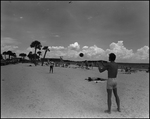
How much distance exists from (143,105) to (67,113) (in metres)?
3.41

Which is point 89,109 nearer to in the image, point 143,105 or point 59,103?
point 59,103

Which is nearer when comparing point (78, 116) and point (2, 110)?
point (78, 116)

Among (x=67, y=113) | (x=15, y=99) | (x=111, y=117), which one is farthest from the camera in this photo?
(x=15, y=99)

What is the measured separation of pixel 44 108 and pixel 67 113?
1.02 m

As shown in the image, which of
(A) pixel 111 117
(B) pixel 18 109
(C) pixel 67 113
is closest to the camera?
(A) pixel 111 117

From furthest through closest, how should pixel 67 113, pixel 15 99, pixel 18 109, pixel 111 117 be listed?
pixel 15 99, pixel 18 109, pixel 67 113, pixel 111 117

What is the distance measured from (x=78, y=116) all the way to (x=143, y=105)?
3.11 metres

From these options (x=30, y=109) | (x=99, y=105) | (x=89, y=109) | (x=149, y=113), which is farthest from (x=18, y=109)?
(x=149, y=113)

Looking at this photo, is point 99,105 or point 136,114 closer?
point 136,114

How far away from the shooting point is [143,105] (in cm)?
531

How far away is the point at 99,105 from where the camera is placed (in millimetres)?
5188

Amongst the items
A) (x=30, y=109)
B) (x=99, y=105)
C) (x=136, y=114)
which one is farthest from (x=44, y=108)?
(x=136, y=114)

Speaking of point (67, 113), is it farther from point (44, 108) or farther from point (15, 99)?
point (15, 99)

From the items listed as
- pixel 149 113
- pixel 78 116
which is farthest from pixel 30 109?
pixel 149 113
